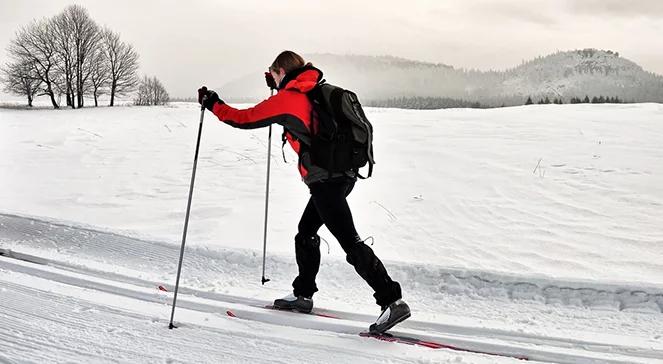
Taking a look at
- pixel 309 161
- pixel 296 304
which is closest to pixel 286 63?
pixel 309 161

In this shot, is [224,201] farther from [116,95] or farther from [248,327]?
[116,95]

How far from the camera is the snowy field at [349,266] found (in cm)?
384

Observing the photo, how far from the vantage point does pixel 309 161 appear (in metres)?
3.91

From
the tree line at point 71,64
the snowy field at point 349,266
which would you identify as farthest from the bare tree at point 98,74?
the snowy field at point 349,266

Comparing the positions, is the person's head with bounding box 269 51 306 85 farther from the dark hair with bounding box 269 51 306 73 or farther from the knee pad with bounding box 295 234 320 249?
the knee pad with bounding box 295 234 320 249

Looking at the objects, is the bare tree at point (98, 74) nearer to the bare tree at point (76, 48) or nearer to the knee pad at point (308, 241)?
A: the bare tree at point (76, 48)

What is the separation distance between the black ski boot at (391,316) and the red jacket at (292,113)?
1047 mm

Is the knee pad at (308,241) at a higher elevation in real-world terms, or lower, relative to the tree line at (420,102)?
lower

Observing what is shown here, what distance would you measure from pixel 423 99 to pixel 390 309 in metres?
30.8

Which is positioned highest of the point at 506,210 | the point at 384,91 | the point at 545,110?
the point at 384,91

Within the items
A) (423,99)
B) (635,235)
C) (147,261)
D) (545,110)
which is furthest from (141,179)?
(423,99)

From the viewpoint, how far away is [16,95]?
3725cm

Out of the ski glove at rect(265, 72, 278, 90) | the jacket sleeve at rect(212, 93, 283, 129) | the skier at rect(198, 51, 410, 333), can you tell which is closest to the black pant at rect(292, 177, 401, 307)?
the skier at rect(198, 51, 410, 333)

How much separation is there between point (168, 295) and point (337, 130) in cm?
227
